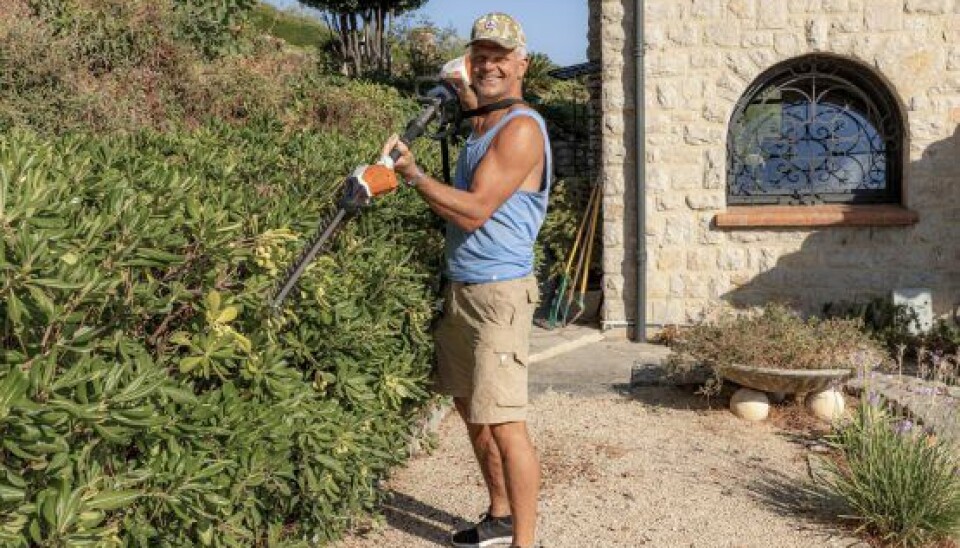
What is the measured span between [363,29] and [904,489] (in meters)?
15.0

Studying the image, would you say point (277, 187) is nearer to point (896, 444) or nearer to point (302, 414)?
point (302, 414)

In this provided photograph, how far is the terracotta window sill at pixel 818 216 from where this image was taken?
6.91 meters

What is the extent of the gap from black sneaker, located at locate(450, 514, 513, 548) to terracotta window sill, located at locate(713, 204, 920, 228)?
14.6ft

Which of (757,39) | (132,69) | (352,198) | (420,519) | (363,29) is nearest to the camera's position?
(352,198)

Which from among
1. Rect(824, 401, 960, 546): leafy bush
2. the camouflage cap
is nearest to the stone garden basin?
Rect(824, 401, 960, 546): leafy bush

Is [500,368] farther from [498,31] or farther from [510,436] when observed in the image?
[498,31]

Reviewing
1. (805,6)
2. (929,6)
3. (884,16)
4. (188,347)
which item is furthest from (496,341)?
(929,6)

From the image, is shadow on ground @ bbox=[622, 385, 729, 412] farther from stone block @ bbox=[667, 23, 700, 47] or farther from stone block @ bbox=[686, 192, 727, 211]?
stone block @ bbox=[667, 23, 700, 47]

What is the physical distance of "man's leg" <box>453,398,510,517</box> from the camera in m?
3.24

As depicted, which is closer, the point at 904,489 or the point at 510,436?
the point at 510,436

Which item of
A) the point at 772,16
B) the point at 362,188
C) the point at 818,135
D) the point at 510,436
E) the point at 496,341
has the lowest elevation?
the point at 510,436

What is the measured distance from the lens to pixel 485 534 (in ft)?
10.8

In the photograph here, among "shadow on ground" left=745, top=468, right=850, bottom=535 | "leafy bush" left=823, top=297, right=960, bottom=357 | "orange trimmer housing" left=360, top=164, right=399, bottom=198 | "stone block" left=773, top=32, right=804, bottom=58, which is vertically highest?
"stone block" left=773, top=32, right=804, bottom=58

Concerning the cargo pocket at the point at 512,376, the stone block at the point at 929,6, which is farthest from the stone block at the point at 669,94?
the cargo pocket at the point at 512,376
